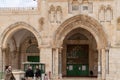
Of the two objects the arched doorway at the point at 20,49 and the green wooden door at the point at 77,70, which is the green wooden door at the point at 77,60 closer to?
the green wooden door at the point at 77,70

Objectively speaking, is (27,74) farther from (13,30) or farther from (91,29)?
(91,29)

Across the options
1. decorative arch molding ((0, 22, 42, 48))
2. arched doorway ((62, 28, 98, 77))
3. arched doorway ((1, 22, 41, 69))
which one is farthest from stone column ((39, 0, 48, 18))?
arched doorway ((62, 28, 98, 77))

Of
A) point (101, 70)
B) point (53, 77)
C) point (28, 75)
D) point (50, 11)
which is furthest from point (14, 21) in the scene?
point (28, 75)

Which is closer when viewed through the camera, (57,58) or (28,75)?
(28,75)

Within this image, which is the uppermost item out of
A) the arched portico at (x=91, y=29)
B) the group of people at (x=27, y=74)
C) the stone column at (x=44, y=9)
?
the stone column at (x=44, y=9)

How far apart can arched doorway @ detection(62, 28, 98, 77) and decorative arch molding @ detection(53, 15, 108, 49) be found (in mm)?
4531

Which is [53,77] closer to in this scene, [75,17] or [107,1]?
[75,17]

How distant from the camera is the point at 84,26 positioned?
3553 centimetres

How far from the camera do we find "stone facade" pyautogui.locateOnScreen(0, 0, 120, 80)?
34812 mm

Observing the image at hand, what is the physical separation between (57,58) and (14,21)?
443 cm

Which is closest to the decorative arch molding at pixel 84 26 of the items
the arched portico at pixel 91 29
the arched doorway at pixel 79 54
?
the arched portico at pixel 91 29

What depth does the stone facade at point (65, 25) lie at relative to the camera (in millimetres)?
34812

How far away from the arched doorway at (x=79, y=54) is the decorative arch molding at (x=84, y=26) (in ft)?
14.9

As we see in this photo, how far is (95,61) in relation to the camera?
4009 cm
